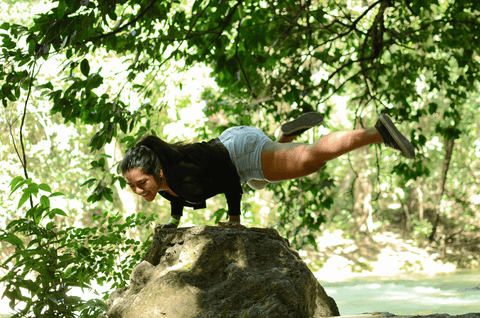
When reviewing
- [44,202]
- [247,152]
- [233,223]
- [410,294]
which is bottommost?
[410,294]

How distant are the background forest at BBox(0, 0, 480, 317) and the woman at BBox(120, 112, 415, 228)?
61cm

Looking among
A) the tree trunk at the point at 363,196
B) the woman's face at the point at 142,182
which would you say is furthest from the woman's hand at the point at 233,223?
the tree trunk at the point at 363,196

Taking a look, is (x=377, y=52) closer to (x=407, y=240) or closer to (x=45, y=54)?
(x=45, y=54)

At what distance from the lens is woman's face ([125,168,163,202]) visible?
256cm

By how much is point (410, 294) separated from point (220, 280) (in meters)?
6.06

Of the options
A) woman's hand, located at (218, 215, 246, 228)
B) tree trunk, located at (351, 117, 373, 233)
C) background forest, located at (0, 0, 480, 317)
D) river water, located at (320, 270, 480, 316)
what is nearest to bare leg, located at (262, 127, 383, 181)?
woman's hand, located at (218, 215, 246, 228)

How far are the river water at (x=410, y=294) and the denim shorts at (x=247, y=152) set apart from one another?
3.77 meters

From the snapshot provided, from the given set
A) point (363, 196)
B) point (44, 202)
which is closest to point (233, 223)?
point (44, 202)

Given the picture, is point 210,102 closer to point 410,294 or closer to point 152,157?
point 152,157

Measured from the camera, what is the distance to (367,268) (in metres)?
10.9

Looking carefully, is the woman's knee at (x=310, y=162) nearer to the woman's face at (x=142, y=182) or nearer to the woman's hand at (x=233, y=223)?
the woman's hand at (x=233, y=223)

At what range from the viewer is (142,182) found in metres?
2.57

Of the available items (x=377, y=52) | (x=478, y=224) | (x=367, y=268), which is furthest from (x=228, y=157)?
(x=478, y=224)

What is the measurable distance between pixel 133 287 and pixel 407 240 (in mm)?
11187
